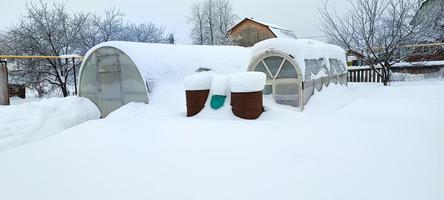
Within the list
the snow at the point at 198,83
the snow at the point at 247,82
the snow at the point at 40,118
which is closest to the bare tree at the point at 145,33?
the snow at the point at 40,118

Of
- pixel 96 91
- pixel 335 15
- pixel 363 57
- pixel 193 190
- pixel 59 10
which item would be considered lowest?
pixel 193 190

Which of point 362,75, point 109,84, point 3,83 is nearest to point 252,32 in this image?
point 362,75

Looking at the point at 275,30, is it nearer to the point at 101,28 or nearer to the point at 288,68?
the point at 101,28

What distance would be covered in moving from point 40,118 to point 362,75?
14.5 m

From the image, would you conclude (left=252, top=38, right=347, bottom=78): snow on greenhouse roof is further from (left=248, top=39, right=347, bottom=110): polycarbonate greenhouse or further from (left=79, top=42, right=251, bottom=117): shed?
(left=79, top=42, right=251, bottom=117): shed

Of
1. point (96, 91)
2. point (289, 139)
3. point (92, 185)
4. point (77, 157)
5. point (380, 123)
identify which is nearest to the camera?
point (92, 185)

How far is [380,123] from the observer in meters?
4.82

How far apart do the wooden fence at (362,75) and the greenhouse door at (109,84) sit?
1210cm

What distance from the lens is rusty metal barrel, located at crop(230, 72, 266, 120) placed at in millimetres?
5609

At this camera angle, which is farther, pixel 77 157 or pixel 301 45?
pixel 301 45

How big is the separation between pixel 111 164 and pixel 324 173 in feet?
7.54

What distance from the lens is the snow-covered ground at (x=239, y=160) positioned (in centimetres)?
260

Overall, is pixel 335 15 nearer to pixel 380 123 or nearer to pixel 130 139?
pixel 380 123

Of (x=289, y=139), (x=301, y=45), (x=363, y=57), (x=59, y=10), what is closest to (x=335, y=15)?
(x=363, y=57)
